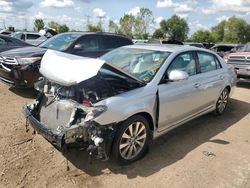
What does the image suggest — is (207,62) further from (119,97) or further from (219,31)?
(219,31)

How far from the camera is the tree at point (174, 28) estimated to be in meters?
68.3

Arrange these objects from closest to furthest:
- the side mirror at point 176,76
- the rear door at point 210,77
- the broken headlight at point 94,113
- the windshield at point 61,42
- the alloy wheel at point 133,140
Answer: the broken headlight at point 94,113
the alloy wheel at point 133,140
the side mirror at point 176,76
the rear door at point 210,77
the windshield at point 61,42

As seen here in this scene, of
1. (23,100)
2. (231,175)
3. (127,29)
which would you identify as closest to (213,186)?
(231,175)

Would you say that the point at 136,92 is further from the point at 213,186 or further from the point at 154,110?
the point at 213,186

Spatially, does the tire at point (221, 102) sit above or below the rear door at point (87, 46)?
below

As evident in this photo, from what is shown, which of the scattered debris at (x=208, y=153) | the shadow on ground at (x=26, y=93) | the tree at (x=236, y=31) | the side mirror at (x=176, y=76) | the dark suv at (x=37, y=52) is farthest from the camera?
the tree at (x=236, y=31)

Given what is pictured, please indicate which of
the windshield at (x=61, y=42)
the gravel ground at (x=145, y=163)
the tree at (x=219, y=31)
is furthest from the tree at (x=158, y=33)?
the gravel ground at (x=145, y=163)

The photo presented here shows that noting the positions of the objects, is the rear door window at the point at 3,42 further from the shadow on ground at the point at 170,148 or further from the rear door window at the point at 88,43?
the shadow on ground at the point at 170,148

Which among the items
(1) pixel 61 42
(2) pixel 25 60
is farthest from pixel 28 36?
(2) pixel 25 60

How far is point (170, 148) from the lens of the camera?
4.80 m

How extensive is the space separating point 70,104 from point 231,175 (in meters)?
2.38

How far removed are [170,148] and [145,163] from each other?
0.71 meters

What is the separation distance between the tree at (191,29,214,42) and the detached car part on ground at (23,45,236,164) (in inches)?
2642

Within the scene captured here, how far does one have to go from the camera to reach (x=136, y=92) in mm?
4113
